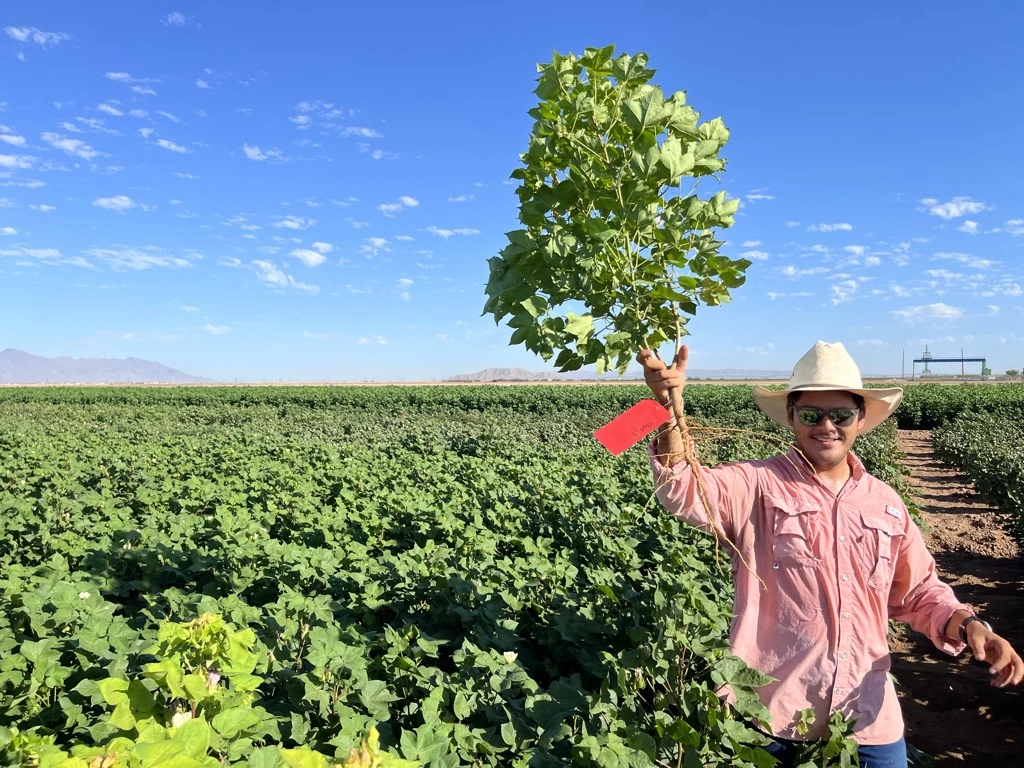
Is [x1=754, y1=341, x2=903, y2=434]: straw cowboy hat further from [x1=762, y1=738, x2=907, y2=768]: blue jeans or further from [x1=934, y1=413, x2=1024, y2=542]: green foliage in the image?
[x1=934, y1=413, x2=1024, y2=542]: green foliage

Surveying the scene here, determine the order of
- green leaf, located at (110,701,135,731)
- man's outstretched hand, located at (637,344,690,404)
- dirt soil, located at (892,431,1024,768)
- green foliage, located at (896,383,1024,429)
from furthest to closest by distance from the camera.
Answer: green foliage, located at (896,383,1024,429)
dirt soil, located at (892,431,1024,768)
man's outstretched hand, located at (637,344,690,404)
green leaf, located at (110,701,135,731)

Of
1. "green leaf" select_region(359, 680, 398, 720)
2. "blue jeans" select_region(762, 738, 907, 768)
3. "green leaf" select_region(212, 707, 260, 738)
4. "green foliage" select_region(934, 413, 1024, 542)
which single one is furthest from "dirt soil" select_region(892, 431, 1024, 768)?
"green leaf" select_region(212, 707, 260, 738)

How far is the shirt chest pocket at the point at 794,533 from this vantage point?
2.27 metres

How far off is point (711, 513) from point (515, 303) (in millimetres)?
924

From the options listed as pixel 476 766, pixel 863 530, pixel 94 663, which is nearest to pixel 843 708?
pixel 863 530

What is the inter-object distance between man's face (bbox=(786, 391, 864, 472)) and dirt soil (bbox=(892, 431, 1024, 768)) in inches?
116

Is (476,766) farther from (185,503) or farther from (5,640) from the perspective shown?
(185,503)

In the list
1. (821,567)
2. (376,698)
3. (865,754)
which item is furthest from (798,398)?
(376,698)

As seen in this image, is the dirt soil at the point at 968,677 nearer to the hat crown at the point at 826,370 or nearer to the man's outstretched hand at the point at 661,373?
the hat crown at the point at 826,370

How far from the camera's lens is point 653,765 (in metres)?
1.80

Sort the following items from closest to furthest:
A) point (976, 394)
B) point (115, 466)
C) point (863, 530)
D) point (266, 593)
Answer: point (863, 530) < point (266, 593) < point (115, 466) < point (976, 394)

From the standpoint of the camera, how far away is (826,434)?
7.68 ft

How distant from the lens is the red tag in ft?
6.74

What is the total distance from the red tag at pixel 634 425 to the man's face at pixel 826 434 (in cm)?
60
